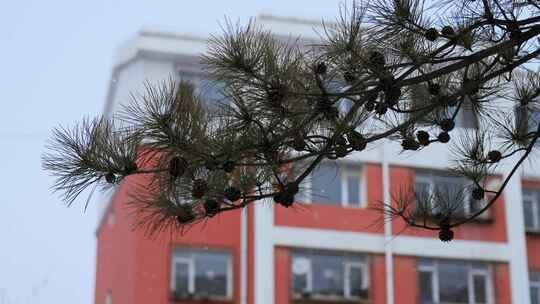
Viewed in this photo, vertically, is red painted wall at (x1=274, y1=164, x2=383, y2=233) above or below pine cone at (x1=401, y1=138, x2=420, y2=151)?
above

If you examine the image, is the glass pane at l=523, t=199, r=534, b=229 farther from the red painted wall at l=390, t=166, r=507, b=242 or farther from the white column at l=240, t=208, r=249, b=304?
the white column at l=240, t=208, r=249, b=304

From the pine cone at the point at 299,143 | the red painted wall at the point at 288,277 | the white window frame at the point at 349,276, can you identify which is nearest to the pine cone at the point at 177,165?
the pine cone at the point at 299,143

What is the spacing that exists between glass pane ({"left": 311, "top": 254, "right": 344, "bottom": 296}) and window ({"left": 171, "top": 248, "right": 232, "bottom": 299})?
45.6 inches

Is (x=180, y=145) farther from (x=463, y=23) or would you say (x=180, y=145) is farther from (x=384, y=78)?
(x=463, y=23)

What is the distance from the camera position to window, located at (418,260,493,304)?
53.2 feet

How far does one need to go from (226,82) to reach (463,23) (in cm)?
97

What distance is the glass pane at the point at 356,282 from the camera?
15.9 meters

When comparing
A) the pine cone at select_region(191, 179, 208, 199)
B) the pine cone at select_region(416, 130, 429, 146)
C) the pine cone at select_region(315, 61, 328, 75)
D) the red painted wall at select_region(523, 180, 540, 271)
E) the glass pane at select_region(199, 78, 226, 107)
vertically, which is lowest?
the pine cone at select_region(191, 179, 208, 199)

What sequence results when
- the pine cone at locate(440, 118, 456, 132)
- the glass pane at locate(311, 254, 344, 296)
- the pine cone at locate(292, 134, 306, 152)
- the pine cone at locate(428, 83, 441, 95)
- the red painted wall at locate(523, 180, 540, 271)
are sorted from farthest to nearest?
the red painted wall at locate(523, 180, 540, 271) → the glass pane at locate(311, 254, 344, 296) → the pine cone at locate(440, 118, 456, 132) → the pine cone at locate(428, 83, 441, 95) → the pine cone at locate(292, 134, 306, 152)

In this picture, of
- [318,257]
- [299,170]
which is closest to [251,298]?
[318,257]

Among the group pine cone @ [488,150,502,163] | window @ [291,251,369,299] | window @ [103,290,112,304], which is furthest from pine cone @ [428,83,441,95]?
window @ [103,290,112,304]

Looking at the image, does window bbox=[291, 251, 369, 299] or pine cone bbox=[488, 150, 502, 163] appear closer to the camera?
pine cone bbox=[488, 150, 502, 163]

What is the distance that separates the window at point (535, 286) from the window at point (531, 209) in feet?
2.16

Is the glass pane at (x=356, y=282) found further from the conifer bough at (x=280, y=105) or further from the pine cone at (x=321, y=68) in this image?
the pine cone at (x=321, y=68)
